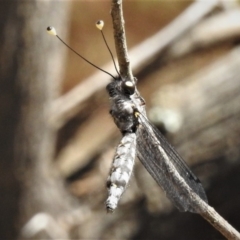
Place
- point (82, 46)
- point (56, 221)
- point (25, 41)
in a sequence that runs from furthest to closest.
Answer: point (82, 46) < point (56, 221) < point (25, 41)

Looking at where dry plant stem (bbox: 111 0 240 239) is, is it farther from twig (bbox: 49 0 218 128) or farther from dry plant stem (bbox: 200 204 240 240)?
twig (bbox: 49 0 218 128)

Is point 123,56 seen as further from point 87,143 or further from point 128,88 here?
point 87,143

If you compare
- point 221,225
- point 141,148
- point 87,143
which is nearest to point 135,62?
point 87,143

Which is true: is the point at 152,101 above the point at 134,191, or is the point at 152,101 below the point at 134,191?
above

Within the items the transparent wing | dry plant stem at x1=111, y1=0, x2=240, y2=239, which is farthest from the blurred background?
dry plant stem at x1=111, y1=0, x2=240, y2=239

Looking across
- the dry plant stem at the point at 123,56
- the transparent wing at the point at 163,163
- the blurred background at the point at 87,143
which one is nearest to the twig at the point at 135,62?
the blurred background at the point at 87,143

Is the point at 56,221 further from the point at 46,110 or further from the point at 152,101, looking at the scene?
the point at 152,101

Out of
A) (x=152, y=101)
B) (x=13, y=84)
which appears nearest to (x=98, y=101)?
(x=152, y=101)
